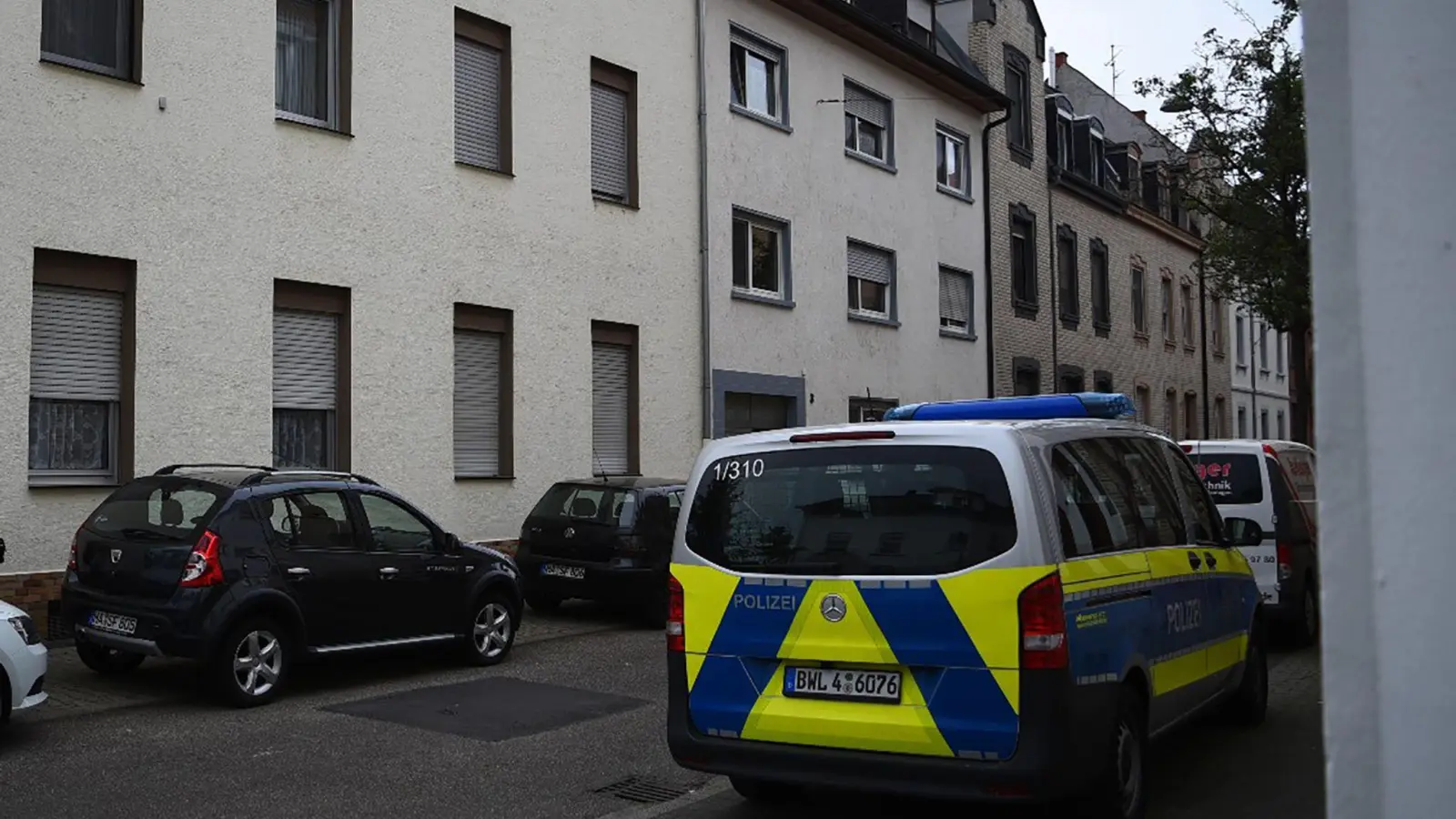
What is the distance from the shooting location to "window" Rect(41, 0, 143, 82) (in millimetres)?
12172

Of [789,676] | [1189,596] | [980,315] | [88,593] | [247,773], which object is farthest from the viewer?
[980,315]

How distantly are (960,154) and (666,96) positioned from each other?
1030 centimetres

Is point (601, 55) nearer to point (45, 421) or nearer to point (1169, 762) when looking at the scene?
point (45, 421)

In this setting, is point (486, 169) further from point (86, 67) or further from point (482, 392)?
point (86, 67)

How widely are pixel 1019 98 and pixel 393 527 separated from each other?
23.7m

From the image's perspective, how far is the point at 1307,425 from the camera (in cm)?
3158

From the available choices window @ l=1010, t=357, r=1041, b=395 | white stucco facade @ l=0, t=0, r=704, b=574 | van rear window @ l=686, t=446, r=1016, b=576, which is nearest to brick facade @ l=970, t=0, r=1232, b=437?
window @ l=1010, t=357, r=1041, b=395

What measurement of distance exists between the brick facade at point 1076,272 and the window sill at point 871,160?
4.24m

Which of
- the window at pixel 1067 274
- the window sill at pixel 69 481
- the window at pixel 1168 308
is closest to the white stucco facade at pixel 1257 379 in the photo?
the window at pixel 1168 308

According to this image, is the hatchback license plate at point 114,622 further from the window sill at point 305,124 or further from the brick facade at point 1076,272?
the brick facade at point 1076,272

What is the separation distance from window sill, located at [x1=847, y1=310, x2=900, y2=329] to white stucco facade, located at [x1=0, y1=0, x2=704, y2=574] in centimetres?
468

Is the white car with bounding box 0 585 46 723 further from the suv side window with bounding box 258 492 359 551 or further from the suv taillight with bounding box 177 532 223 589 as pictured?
the suv side window with bounding box 258 492 359 551

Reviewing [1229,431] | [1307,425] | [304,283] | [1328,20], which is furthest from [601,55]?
[1229,431]

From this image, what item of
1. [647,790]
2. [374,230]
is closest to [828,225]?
[374,230]
